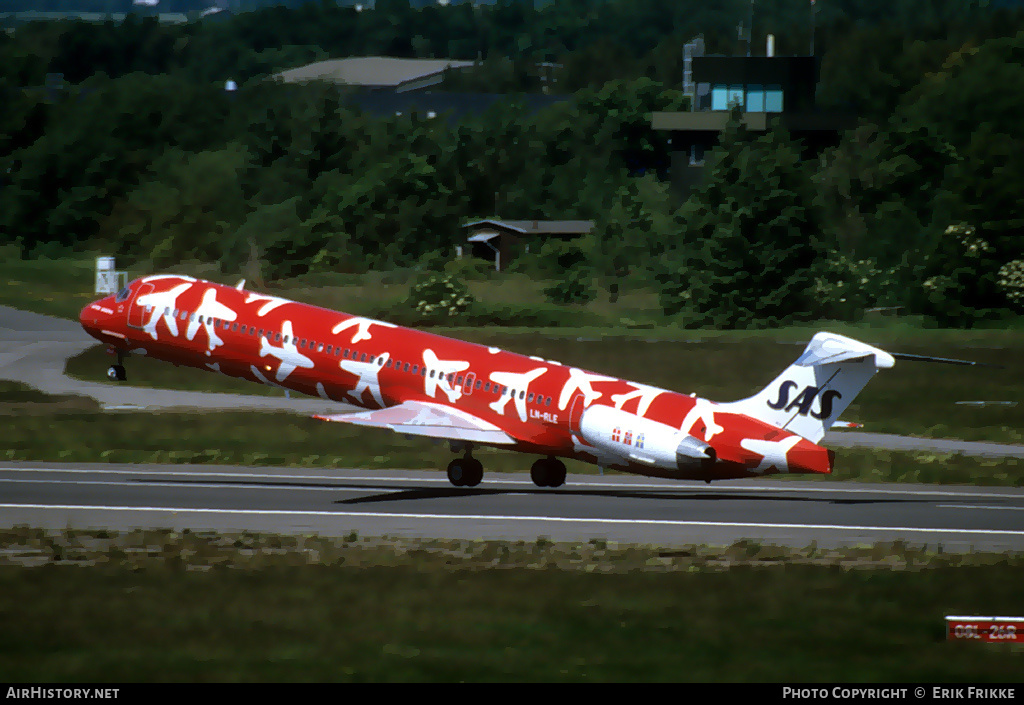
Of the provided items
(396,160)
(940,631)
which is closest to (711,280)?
(396,160)

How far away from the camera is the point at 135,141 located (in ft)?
482

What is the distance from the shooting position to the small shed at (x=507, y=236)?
414ft

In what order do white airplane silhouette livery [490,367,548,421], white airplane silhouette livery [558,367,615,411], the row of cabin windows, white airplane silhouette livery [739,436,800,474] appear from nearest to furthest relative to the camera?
white airplane silhouette livery [739,436,800,474], white airplane silhouette livery [558,367,615,411], white airplane silhouette livery [490,367,548,421], the row of cabin windows

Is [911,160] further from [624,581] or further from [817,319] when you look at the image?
[624,581]

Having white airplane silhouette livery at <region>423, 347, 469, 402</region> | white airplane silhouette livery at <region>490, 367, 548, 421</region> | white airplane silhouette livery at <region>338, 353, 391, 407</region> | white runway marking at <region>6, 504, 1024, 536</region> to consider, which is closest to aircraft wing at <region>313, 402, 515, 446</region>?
white airplane silhouette livery at <region>423, 347, 469, 402</region>

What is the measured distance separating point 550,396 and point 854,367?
9165mm

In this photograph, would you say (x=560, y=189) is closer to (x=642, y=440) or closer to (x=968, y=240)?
(x=968, y=240)

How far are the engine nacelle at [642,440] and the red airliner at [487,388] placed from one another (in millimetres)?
39

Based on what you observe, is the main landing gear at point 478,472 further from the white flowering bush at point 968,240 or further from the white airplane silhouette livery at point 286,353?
the white flowering bush at point 968,240

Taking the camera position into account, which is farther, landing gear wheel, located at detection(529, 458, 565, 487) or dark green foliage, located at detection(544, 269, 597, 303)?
dark green foliage, located at detection(544, 269, 597, 303)

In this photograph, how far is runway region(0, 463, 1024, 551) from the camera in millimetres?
37531

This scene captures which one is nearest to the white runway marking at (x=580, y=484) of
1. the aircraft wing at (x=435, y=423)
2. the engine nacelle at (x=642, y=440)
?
the aircraft wing at (x=435, y=423)

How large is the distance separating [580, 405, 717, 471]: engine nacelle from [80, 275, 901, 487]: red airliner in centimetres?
4

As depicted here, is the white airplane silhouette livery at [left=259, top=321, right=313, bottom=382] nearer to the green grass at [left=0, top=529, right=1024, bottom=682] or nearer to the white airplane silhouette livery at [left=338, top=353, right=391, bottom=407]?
the white airplane silhouette livery at [left=338, top=353, right=391, bottom=407]
